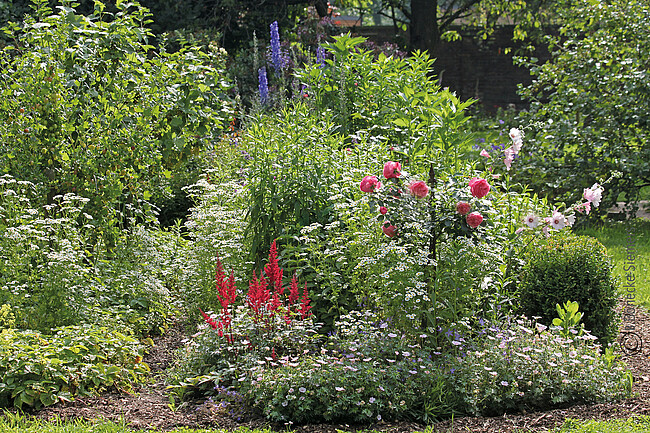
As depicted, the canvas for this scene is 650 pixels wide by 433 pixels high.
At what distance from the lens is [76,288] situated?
4.38 m

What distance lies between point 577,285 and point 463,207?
4.14 ft

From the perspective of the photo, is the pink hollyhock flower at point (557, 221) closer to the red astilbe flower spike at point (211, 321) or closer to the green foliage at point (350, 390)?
the green foliage at point (350, 390)

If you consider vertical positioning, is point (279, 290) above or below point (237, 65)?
below

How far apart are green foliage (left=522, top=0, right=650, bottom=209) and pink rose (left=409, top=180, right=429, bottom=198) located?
13.9 feet

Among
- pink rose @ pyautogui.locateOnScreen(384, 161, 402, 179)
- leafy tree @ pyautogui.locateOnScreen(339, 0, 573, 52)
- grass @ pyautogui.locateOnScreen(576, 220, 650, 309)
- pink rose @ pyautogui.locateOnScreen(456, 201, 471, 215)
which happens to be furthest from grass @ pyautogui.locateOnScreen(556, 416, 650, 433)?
leafy tree @ pyautogui.locateOnScreen(339, 0, 573, 52)

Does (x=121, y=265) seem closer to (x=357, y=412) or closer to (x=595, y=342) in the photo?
(x=357, y=412)

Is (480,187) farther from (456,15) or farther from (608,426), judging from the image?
(456,15)

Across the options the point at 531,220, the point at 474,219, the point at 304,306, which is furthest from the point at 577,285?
the point at 304,306

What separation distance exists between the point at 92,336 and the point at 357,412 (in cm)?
177

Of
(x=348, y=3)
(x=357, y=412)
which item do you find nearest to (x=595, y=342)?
(x=357, y=412)

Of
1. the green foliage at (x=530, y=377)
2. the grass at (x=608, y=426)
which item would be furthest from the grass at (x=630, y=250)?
the grass at (x=608, y=426)

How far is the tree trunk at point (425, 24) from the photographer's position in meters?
12.9

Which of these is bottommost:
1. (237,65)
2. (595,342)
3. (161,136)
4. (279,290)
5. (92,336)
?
(595,342)

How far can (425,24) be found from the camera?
12.9 meters
